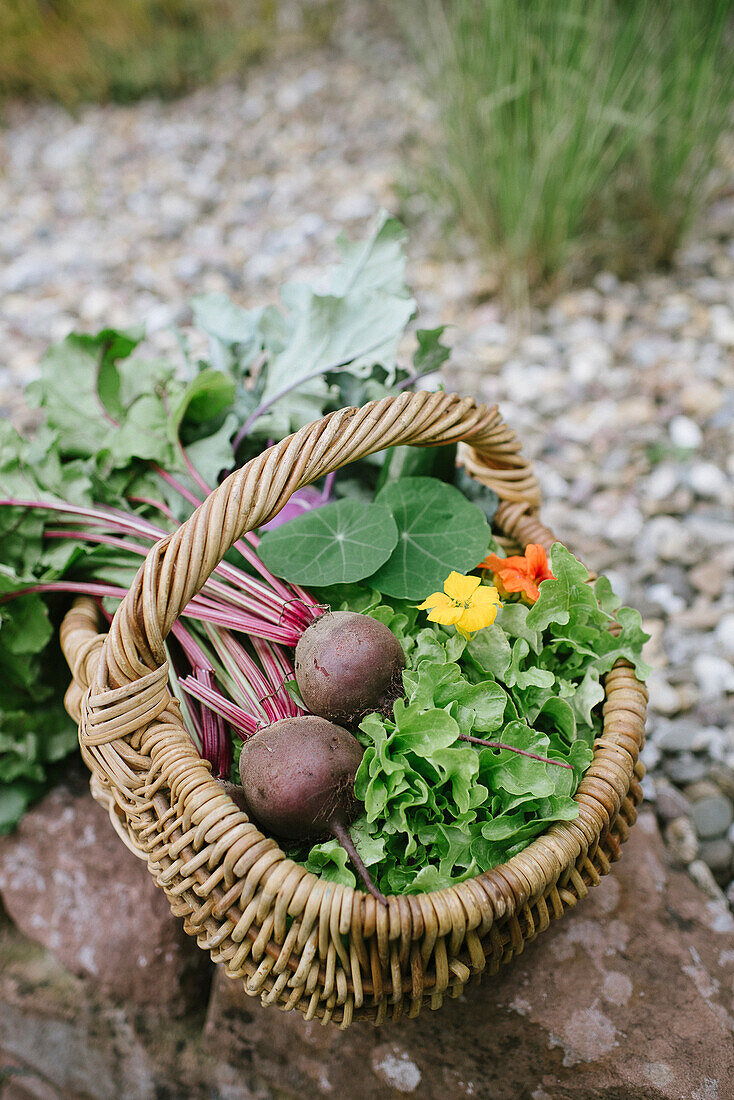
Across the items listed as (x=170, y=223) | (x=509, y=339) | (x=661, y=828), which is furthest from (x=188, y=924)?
(x=170, y=223)

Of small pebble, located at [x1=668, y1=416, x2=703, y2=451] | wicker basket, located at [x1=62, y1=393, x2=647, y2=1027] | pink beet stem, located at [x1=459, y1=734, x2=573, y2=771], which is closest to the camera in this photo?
wicker basket, located at [x1=62, y1=393, x2=647, y2=1027]

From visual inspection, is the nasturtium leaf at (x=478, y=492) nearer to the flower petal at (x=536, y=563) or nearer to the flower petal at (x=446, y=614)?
the flower petal at (x=536, y=563)

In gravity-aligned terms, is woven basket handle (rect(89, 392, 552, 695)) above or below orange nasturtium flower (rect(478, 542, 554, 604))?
above

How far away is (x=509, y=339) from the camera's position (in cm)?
237

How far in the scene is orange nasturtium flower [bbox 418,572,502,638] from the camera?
2.94 feet

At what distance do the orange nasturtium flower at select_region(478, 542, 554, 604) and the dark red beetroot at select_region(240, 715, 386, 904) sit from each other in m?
0.31

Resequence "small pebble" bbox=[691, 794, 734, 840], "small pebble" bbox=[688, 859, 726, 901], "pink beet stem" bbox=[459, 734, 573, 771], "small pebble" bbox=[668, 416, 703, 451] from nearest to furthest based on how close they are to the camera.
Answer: "pink beet stem" bbox=[459, 734, 573, 771], "small pebble" bbox=[688, 859, 726, 901], "small pebble" bbox=[691, 794, 734, 840], "small pebble" bbox=[668, 416, 703, 451]

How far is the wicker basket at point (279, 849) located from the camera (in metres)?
0.74

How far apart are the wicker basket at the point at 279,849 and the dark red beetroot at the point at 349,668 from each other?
0.54ft

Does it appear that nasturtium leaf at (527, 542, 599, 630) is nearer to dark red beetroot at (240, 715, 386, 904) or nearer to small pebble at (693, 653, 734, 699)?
dark red beetroot at (240, 715, 386, 904)

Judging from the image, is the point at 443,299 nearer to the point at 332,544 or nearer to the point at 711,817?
the point at 332,544

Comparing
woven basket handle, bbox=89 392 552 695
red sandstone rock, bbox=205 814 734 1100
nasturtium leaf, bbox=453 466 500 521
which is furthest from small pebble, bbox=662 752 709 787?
woven basket handle, bbox=89 392 552 695

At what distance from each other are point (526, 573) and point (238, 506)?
43 cm

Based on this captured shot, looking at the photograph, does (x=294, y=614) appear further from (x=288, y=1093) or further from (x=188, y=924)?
(x=288, y=1093)
